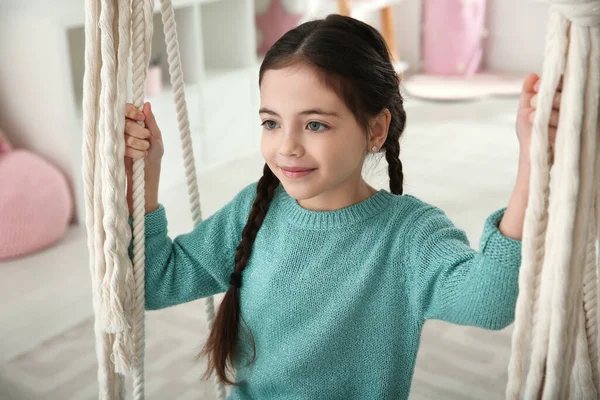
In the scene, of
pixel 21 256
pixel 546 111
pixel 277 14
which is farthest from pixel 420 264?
pixel 277 14

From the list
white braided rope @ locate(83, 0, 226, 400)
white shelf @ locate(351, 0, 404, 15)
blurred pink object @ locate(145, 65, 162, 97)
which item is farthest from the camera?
white shelf @ locate(351, 0, 404, 15)

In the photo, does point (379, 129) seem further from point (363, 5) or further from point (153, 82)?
point (363, 5)

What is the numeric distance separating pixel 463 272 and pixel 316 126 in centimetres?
25

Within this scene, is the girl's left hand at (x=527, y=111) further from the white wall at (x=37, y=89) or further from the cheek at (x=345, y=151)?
the white wall at (x=37, y=89)

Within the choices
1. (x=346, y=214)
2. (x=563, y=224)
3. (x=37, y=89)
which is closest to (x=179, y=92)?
(x=346, y=214)

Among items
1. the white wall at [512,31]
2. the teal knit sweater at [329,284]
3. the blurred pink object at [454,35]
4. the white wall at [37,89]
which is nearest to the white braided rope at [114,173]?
the teal knit sweater at [329,284]

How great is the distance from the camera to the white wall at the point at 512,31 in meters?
3.89

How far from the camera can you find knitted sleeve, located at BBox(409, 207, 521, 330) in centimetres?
75

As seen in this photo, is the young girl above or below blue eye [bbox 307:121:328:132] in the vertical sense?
below

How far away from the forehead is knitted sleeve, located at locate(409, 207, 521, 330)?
0.21 metres

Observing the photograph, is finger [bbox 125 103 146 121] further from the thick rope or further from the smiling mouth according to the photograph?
the thick rope

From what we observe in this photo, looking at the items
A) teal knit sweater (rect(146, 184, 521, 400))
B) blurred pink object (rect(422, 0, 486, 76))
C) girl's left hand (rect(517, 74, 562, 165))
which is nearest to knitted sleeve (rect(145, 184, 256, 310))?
teal knit sweater (rect(146, 184, 521, 400))

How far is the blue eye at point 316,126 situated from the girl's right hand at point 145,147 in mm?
205

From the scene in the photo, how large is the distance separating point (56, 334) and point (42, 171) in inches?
19.2
